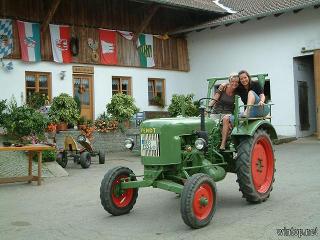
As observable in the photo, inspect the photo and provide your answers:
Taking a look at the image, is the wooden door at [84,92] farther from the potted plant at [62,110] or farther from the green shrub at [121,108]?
the potted plant at [62,110]

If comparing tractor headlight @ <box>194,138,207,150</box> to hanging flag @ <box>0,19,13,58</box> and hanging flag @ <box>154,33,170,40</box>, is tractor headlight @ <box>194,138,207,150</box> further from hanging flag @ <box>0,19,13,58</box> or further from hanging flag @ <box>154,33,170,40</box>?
hanging flag @ <box>154,33,170,40</box>

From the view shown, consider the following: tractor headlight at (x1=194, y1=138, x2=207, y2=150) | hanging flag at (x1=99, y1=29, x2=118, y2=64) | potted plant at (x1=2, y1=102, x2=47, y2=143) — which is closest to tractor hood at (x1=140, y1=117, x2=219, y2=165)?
tractor headlight at (x1=194, y1=138, x2=207, y2=150)

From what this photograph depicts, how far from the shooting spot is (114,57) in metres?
19.7

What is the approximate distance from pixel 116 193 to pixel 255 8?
53.2 feet

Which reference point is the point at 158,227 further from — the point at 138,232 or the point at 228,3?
the point at 228,3

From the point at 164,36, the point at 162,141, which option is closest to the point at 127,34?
the point at 164,36

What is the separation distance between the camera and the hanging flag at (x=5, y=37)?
1608 centimetres

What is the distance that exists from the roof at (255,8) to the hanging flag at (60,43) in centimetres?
613

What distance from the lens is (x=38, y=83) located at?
17328 millimetres

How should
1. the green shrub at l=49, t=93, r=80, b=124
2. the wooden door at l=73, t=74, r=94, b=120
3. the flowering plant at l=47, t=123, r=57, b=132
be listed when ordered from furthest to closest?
1. the wooden door at l=73, t=74, r=94, b=120
2. the green shrub at l=49, t=93, r=80, b=124
3. the flowering plant at l=47, t=123, r=57, b=132

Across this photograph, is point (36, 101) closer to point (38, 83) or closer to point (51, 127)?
point (38, 83)

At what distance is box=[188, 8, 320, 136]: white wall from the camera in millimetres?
18859

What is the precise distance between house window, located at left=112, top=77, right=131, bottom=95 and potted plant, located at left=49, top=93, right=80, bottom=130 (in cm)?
419

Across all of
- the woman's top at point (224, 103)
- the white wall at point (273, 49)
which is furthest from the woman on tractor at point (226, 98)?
the white wall at point (273, 49)
